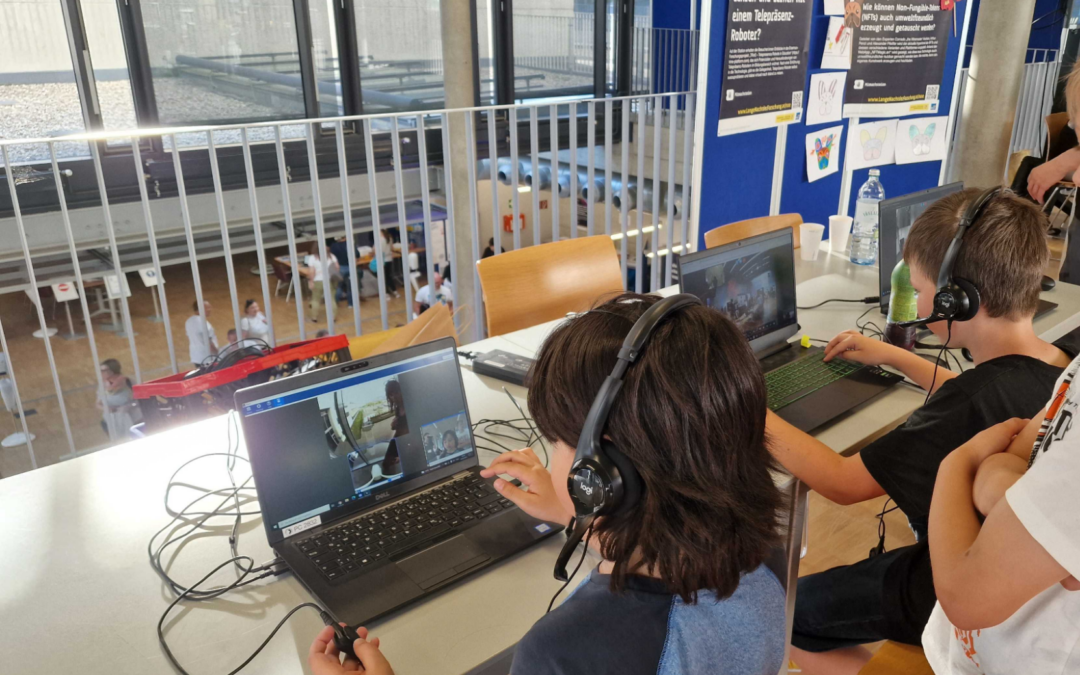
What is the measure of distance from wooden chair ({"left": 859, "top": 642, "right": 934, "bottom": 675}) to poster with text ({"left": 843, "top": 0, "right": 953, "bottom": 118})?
3.82 metres

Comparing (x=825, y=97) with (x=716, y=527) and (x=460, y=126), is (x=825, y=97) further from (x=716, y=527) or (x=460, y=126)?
(x=716, y=527)

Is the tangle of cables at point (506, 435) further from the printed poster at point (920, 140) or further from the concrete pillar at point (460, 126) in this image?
the printed poster at point (920, 140)

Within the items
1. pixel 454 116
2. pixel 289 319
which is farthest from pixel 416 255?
pixel 454 116

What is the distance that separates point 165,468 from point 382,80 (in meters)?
5.23

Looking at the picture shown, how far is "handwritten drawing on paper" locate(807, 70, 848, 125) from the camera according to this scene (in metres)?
4.29

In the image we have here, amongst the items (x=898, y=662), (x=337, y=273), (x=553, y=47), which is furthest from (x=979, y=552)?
(x=553, y=47)

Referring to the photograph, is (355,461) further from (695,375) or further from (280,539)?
(695,375)

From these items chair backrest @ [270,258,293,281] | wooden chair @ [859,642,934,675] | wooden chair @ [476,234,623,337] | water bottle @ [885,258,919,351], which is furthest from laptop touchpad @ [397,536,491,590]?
chair backrest @ [270,258,293,281]

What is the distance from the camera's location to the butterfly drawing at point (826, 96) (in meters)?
4.32

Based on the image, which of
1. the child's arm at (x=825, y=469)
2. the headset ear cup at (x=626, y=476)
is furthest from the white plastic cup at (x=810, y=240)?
the headset ear cup at (x=626, y=476)

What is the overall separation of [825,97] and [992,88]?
1.61 meters

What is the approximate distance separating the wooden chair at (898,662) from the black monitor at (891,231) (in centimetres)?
123

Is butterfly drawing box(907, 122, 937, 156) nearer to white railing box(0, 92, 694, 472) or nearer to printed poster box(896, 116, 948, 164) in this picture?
printed poster box(896, 116, 948, 164)

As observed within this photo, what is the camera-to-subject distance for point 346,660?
0.97 metres
